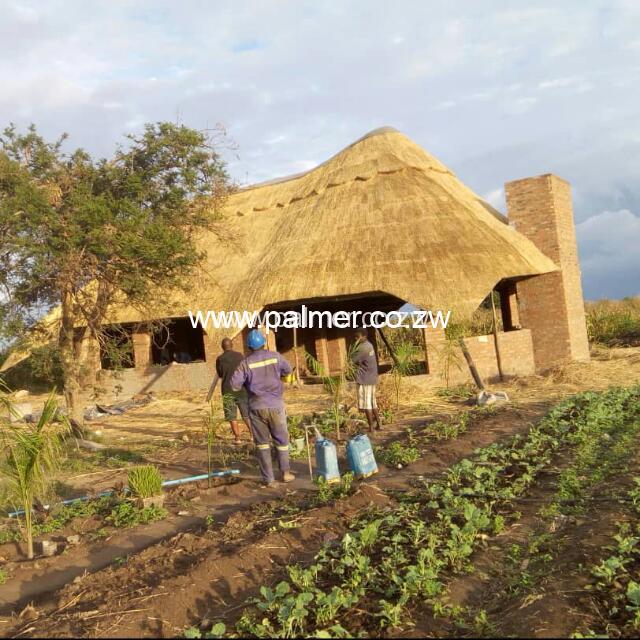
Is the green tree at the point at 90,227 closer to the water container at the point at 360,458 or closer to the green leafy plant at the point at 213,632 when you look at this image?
the water container at the point at 360,458

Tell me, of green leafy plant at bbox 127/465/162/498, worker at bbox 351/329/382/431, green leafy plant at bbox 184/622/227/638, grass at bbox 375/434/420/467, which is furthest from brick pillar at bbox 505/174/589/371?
green leafy plant at bbox 184/622/227/638

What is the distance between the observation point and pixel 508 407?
1165cm

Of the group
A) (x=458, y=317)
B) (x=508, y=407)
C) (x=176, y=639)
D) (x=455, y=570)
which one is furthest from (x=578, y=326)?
(x=176, y=639)

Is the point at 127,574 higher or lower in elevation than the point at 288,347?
lower

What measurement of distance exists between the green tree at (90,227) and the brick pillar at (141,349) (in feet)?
19.7

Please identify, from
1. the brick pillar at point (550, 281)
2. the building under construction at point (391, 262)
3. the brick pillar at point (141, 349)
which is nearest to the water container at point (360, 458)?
the building under construction at point (391, 262)

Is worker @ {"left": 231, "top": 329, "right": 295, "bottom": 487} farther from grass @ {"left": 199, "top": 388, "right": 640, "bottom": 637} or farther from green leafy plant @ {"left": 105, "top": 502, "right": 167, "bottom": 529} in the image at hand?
grass @ {"left": 199, "top": 388, "right": 640, "bottom": 637}

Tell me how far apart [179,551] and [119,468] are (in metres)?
4.49

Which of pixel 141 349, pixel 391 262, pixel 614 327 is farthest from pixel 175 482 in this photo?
pixel 614 327

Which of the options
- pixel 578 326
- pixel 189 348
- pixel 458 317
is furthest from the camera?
pixel 189 348

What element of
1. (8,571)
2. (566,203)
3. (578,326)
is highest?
(566,203)

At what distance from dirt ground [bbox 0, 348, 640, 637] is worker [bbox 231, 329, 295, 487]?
1.44 feet

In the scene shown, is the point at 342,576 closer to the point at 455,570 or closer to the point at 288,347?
the point at 455,570

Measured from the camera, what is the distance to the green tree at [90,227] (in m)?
10.5
